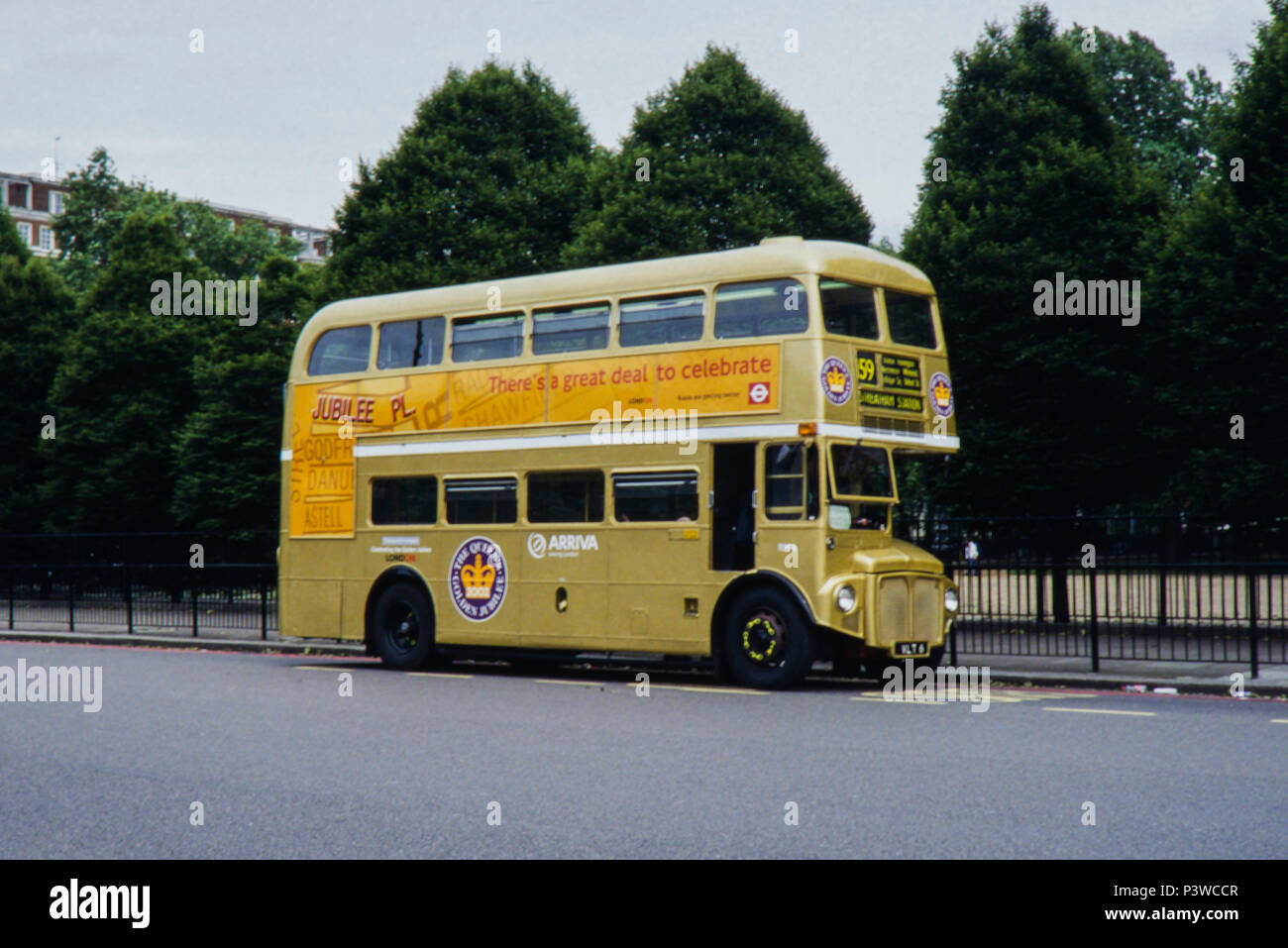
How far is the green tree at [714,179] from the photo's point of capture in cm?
3108

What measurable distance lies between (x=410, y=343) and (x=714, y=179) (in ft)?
47.9

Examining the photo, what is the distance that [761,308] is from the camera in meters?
15.3

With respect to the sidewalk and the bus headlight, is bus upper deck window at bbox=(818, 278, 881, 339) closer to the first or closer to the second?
the bus headlight

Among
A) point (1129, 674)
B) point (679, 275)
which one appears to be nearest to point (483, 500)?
point (679, 275)

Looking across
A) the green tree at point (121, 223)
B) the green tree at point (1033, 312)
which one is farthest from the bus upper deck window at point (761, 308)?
the green tree at point (121, 223)

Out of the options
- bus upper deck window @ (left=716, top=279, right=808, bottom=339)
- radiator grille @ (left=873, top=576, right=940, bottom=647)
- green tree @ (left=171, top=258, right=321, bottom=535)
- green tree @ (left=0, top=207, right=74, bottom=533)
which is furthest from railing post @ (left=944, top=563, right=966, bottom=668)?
green tree @ (left=0, top=207, right=74, bottom=533)

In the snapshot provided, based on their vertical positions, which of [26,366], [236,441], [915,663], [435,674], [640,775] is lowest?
[435,674]

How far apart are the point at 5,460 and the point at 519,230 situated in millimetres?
16947

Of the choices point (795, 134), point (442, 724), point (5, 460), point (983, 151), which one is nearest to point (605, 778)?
point (442, 724)

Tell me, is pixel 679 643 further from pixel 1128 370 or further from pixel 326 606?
pixel 1128 370

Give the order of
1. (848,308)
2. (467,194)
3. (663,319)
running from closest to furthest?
(848,308) < (663,319) < (467,194)

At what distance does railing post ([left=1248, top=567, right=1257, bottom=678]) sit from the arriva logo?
7.00 m

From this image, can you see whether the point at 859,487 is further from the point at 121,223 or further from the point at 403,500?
→ the point at 121,223

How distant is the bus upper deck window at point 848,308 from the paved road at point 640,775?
148 inches
